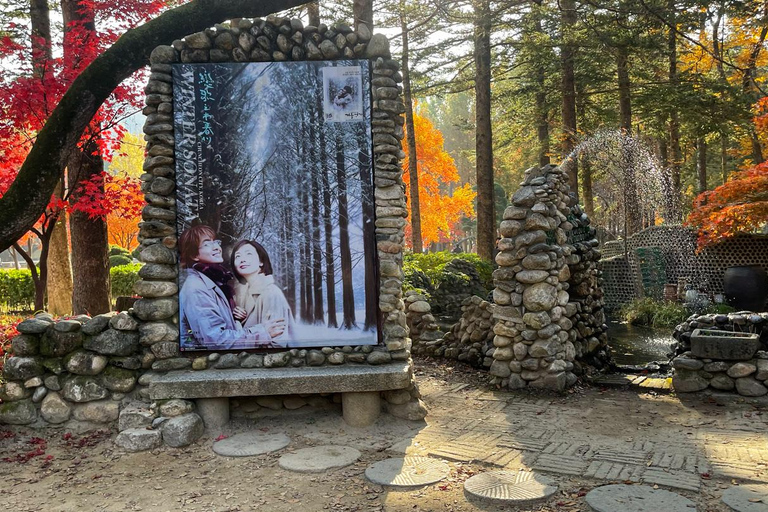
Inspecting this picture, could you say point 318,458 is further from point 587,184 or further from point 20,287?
point 587,184

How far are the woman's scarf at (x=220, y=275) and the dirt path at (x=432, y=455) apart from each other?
1145 millimetres

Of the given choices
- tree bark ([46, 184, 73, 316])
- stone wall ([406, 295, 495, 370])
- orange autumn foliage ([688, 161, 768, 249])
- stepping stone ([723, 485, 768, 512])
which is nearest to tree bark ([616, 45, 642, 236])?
orange autumn foliage ([688, 161, 768, 249])

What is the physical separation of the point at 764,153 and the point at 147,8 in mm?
20399

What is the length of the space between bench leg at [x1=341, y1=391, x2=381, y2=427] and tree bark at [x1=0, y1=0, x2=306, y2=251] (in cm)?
316

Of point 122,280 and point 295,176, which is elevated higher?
point 295,176

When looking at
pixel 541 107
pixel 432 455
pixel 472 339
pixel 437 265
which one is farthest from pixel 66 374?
pixel 541 107

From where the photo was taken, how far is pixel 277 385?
16.1 ft

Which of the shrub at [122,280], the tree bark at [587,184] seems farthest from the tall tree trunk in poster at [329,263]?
the tree bark at [587,184]

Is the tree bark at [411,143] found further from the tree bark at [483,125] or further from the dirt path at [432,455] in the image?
the dirt path at [432,455]

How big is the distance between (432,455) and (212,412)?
193cm

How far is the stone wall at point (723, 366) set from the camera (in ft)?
18.6

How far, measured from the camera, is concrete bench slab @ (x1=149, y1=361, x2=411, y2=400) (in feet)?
16.0

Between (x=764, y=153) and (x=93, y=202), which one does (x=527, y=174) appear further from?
(x=764, y=153)

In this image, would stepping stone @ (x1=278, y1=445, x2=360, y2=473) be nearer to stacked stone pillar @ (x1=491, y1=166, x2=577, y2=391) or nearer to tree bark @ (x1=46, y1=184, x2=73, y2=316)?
stacked stone pillar @ (x1=491, y1=166, x2=577, y2=391)
